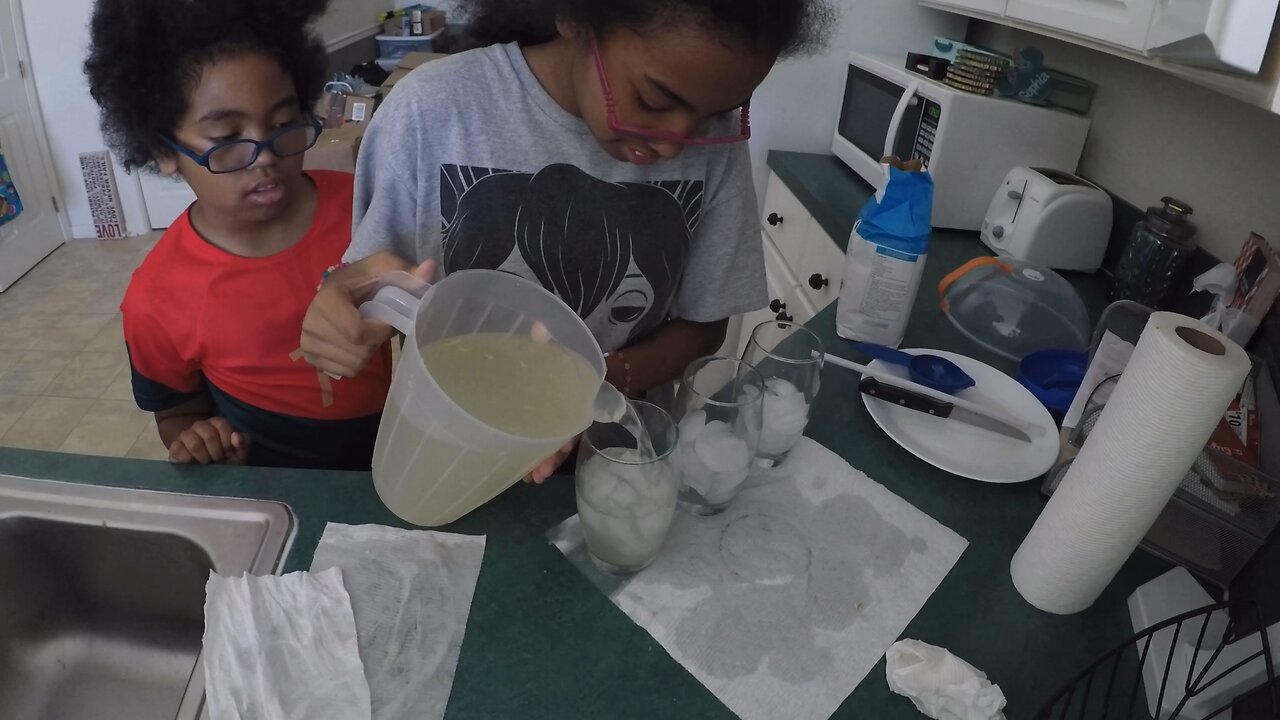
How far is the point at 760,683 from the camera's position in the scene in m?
0.63

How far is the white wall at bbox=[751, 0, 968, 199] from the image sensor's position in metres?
2.03

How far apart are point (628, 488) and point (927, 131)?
1384mm

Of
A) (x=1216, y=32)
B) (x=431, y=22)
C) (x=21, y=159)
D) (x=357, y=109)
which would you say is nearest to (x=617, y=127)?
(x=1216, y=32)

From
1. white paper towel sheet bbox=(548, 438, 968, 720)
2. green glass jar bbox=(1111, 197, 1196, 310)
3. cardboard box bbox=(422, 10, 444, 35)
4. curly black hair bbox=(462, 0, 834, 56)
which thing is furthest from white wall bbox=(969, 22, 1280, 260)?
cardboard box bbox=(422, 10, 444, 35)

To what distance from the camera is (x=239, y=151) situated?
1103 millimetres

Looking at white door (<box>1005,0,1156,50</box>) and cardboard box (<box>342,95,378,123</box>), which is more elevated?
white door (<box>1005,0,1156,50</box>)

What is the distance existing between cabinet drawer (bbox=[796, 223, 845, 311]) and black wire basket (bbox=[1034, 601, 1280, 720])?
102 cm

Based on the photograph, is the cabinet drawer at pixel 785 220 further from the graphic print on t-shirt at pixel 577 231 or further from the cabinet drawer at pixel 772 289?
the graphic print on t-shirt at pixel 577 231

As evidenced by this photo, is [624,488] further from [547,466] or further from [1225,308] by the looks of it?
[1225,308]

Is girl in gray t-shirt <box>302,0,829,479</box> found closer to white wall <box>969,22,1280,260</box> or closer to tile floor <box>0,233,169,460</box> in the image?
white wall <box>969,22,1280,260</box>

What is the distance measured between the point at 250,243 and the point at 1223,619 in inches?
52.1

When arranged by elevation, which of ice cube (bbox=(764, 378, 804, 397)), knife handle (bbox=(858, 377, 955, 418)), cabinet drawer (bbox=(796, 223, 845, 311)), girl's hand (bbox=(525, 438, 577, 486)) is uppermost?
ice cube (bbox=(764, 378, 804, 397))

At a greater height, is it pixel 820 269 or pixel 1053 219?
pixel 1053 219

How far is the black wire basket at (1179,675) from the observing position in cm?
59
